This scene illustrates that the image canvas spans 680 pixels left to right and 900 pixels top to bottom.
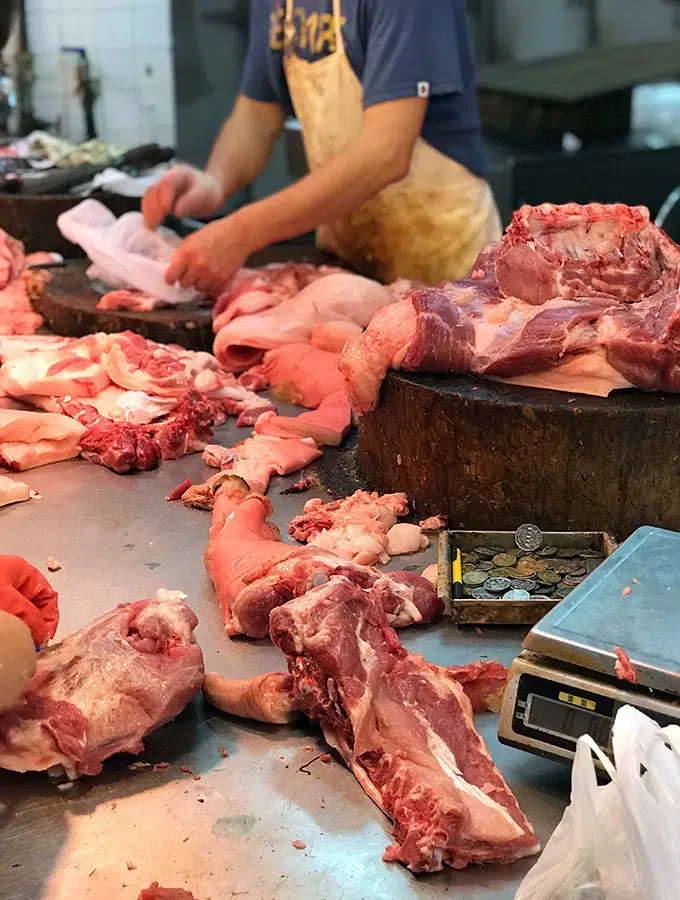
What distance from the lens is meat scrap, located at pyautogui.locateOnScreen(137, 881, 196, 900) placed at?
5.02 ft

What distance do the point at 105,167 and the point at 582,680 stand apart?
472 centimetres

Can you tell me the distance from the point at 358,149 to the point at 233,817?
279 centimetres

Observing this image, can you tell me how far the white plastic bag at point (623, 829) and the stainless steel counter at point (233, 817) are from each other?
0.17 metres

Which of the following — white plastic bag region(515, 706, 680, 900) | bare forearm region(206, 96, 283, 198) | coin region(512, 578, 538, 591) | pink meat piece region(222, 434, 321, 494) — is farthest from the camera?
bare forearm region(206, 96, 283, 198)

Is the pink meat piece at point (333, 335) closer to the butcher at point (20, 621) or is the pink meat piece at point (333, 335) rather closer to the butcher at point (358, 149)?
the butcher at point (358, 149)

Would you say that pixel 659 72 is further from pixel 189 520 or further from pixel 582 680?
pixel 582 680

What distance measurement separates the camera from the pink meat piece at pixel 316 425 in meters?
3.19

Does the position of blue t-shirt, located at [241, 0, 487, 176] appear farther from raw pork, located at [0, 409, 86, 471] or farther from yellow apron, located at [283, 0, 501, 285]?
raw pork, located at [0, 409, 86, 471]

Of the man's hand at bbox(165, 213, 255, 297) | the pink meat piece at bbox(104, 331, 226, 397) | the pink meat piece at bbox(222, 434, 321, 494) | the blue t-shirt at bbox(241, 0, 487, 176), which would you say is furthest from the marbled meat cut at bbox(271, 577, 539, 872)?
the blue t-shirt at bbox(241, 0, 487, 176)

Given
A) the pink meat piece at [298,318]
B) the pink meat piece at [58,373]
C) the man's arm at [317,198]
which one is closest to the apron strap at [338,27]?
the man's arm at [317,198]

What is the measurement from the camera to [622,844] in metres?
1.42

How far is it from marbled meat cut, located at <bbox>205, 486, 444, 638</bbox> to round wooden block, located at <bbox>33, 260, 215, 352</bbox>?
158 cm

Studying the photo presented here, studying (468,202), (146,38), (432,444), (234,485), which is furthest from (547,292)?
(146,38)

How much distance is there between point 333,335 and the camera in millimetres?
3576
